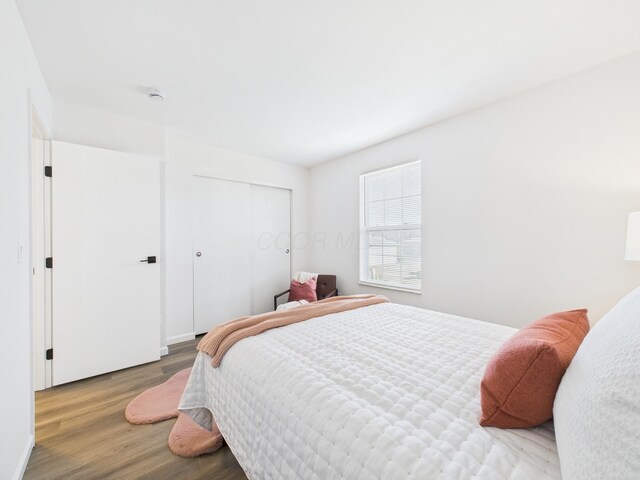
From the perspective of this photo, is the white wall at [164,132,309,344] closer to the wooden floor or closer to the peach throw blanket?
the wooden floor

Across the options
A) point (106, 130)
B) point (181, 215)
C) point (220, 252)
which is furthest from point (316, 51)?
point (220, 252)

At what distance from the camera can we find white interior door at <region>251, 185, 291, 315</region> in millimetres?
4168

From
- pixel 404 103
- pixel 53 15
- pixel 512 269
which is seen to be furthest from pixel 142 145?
pixel 512 269

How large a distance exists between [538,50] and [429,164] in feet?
4.18

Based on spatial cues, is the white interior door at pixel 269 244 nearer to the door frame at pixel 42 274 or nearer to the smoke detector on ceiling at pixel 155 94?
the smoke detector on ceiling at pixel 155 94

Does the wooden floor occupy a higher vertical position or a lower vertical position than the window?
lower

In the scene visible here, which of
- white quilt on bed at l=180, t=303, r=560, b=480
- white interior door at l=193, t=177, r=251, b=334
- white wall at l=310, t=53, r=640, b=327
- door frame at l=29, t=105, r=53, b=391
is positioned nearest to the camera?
white quilt on bed at l=180, t=303, r=560, b=480

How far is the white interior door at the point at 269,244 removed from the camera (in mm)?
4168

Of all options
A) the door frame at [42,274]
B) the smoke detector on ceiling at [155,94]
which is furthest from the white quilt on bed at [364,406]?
the smoke detector on ceiling at [155,94]

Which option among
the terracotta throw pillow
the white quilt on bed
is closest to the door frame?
the white quilt on bed

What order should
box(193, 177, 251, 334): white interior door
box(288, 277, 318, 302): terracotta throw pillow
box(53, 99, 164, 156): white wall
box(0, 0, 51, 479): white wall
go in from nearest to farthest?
box(0, 0, 51, 479): white wall, box(53, 99, 164, 156): white wall, box(193, 177, 251, 334): white interior door, box(288, 277, 318, 302): terracotta throw pillow

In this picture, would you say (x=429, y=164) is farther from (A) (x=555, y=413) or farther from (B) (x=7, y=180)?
(B) (x=7, y=180)

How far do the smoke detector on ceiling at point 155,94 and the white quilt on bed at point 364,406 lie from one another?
218cm

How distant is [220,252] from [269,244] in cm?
79
